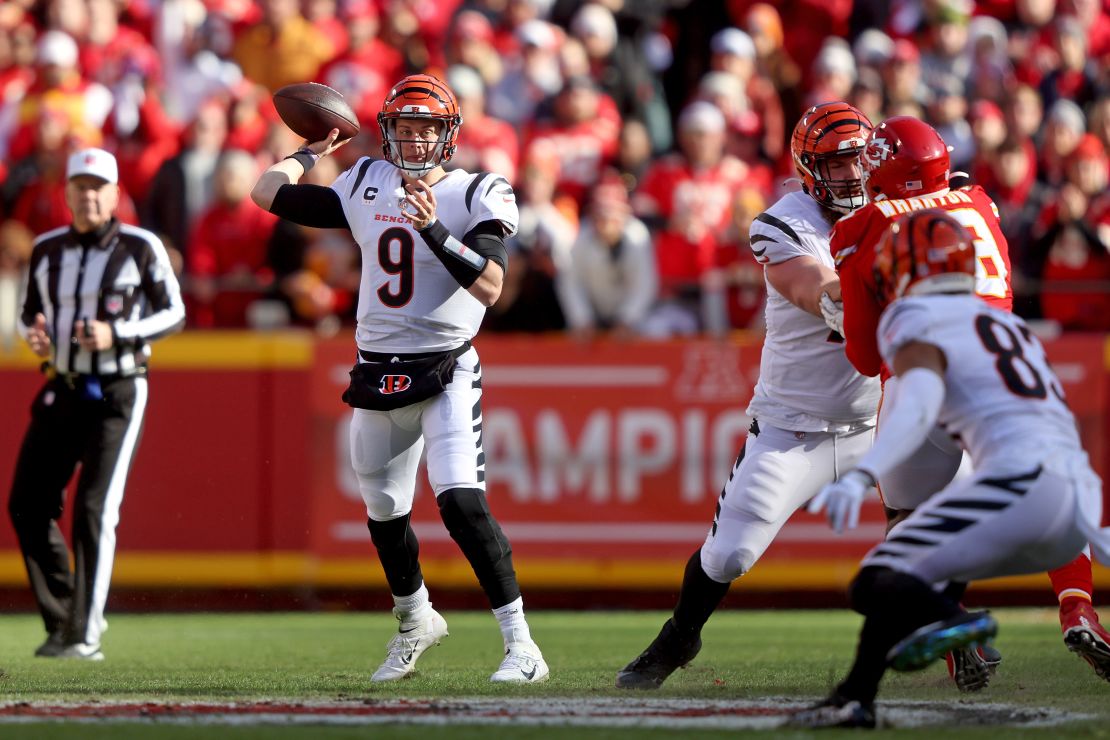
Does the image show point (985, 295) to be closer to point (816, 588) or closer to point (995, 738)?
point (995, 738)

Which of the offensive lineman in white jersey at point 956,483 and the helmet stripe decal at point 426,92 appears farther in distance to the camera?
the helmet stripe decal at point 426,92

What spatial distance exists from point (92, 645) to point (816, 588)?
423 cm

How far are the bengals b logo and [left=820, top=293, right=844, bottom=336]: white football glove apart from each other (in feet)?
4.83

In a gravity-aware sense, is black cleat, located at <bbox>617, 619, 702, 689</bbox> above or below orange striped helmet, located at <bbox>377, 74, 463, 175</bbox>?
below

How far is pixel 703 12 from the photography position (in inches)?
531

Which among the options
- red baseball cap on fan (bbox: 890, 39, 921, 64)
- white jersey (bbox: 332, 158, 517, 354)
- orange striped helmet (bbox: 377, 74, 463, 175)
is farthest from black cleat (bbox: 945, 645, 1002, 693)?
red baseball cap on fan (bbox: 890, 39, 921, 64)

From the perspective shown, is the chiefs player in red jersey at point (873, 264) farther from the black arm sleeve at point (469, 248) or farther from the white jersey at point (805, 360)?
the black arm sleeve at point (469, 248)

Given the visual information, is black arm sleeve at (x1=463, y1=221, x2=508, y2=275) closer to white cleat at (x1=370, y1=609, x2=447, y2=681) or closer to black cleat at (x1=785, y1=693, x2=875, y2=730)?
white cleat at (x1=370, y1=609, x2=447, y2=681)

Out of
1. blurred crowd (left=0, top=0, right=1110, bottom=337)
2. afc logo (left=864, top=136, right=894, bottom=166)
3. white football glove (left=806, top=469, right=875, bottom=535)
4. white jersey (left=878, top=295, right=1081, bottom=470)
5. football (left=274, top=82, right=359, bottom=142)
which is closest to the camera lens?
white football glove (left=806, top=469, right=875, bottom=535)

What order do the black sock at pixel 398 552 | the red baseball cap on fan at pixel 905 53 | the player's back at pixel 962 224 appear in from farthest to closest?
the red baseball cap on fan at pixel 905 53
the black sock at pixel 398 552
the player's back at pixel 962 224

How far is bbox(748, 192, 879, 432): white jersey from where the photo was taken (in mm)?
5891

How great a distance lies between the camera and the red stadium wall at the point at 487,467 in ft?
32.1

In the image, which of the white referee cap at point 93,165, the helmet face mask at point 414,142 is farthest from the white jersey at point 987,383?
the white referee cap at point 93,165

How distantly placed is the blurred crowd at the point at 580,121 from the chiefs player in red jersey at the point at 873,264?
419cm
